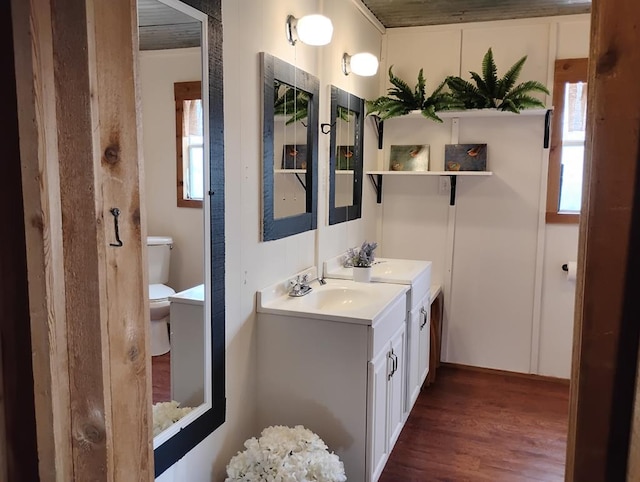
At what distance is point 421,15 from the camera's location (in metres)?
3.50

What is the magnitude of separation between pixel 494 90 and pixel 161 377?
278cm

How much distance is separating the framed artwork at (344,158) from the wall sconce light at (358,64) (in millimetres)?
436

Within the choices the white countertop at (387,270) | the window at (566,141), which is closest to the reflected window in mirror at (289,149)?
the white countertop at (387,270)

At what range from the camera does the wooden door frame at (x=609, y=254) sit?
719 mm

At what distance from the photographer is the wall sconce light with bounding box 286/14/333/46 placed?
7.77ft

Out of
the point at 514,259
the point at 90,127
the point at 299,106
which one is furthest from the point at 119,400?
the point at 514,259

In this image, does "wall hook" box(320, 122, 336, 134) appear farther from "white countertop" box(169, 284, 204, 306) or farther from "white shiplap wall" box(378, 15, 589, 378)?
"white countertop" box(169, 284, 204, 306)

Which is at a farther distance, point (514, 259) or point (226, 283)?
point (514, 259)

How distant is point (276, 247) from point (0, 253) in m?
1.46

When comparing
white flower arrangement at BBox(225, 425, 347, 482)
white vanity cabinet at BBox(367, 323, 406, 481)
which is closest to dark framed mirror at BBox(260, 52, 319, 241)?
white vanity cabinet at BBox(367, 323, 406, 481)

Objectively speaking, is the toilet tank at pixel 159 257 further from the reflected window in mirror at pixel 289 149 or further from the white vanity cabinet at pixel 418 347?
the white vanity cabinet at pixel 418 347

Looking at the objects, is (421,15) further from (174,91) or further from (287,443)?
(287,443)

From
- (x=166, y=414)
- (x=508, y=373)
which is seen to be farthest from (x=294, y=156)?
(x=508, y=373)

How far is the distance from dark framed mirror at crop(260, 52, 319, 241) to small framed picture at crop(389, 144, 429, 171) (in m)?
1.26
